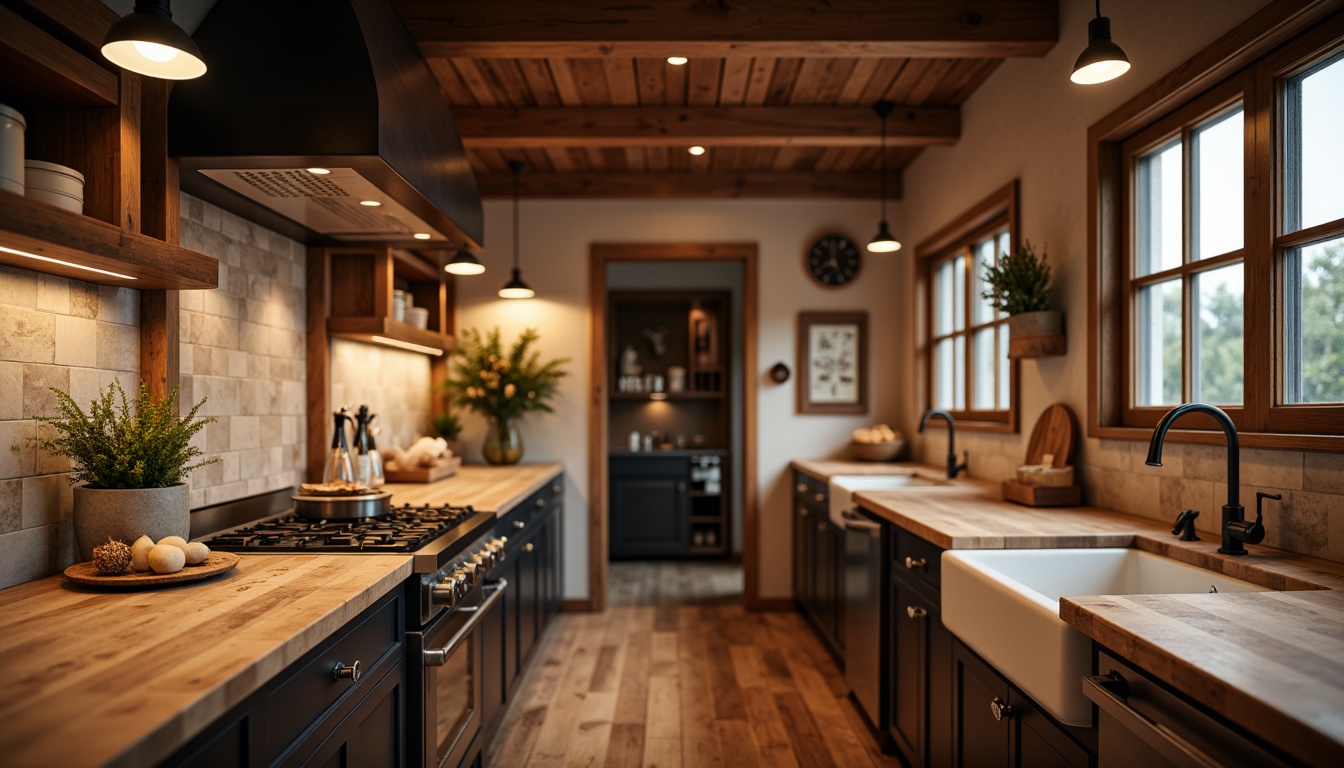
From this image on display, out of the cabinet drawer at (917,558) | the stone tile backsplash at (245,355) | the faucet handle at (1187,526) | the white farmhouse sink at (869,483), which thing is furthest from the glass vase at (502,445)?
the faucet handle at (1187,526)

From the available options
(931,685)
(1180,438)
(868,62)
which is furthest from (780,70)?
(931,685)

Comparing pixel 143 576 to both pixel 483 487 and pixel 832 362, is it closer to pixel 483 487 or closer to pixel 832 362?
pixel 483 487

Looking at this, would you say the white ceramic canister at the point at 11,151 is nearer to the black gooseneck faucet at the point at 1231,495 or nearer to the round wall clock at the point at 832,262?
the black gooseneck faucet at the point at 1231,495

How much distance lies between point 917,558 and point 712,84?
92.8 inches

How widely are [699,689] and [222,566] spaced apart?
2.44 meters

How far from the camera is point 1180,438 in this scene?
2242 mm

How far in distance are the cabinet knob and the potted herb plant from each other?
1.78ft

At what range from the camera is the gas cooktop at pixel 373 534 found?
6.39 ft

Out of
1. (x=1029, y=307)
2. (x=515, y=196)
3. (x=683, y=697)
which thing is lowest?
(x=683, y=697)

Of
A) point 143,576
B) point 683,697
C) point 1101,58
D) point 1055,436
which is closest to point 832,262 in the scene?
point 1055,436

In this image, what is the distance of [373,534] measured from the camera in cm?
211

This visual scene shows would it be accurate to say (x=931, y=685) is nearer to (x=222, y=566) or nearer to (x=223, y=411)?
(x=222, y=566)

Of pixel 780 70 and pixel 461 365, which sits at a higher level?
pixel 780 70

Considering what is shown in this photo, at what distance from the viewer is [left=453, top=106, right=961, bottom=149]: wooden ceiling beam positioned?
3.96 m
